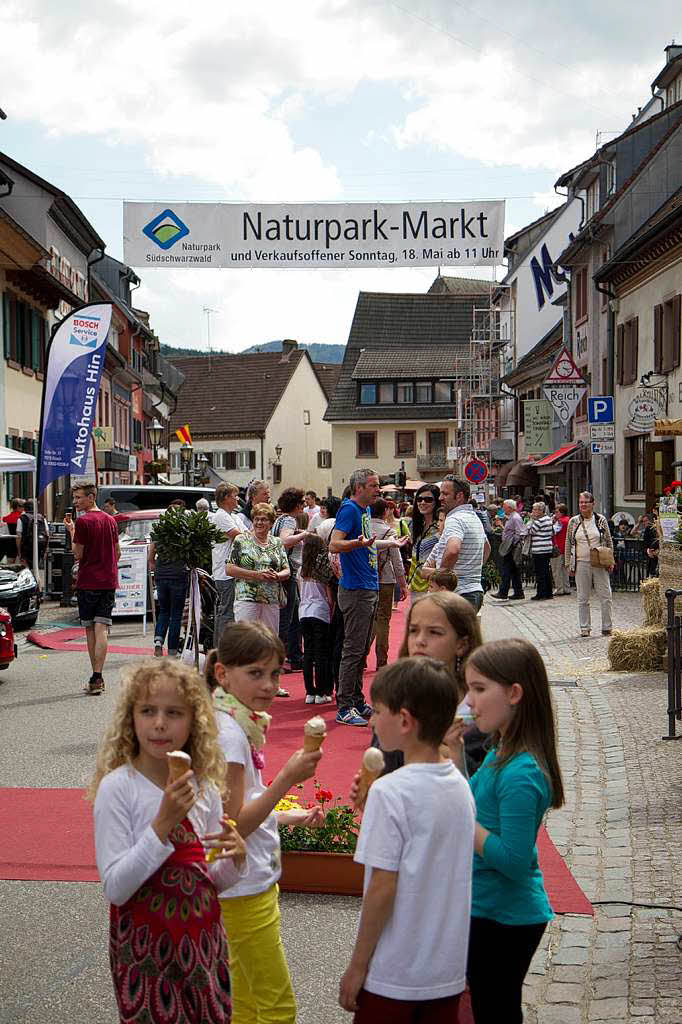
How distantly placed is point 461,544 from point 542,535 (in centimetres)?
1456

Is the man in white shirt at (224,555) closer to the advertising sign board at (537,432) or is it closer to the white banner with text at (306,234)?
the white banner with text at (306,234)

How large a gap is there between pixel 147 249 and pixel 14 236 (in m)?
8.92

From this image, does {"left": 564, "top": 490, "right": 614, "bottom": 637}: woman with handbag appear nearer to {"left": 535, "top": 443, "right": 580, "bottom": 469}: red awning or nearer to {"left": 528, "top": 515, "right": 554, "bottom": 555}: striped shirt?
{"left": 528, "top": 515, "right": 554, "bottom": 555}: striped shirt

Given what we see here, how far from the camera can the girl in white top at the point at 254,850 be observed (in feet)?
11.8

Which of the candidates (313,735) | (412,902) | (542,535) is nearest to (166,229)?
(542,535)

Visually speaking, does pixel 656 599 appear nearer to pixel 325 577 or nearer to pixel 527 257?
pixel 325 577

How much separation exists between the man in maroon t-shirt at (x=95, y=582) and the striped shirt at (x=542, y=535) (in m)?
12.6

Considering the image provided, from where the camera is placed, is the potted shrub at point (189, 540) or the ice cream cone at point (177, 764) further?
the potted shrub at point (189, 540)

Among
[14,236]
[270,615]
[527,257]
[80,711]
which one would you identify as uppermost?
[527,257]

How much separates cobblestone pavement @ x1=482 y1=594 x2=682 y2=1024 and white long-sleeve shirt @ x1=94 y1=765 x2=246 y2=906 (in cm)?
200

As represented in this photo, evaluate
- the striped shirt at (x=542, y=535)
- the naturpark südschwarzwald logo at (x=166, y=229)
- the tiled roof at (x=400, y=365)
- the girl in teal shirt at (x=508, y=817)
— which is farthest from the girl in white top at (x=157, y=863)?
the tiled roof at (x=400, y=365)

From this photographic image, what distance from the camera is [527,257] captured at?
5122cm

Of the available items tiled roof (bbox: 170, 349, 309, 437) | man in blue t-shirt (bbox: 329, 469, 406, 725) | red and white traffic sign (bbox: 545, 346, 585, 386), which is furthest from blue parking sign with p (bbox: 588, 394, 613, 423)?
tiled roof (bbox: 170, 349, 309, 437)

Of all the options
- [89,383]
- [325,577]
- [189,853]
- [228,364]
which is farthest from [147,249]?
[228,364]
